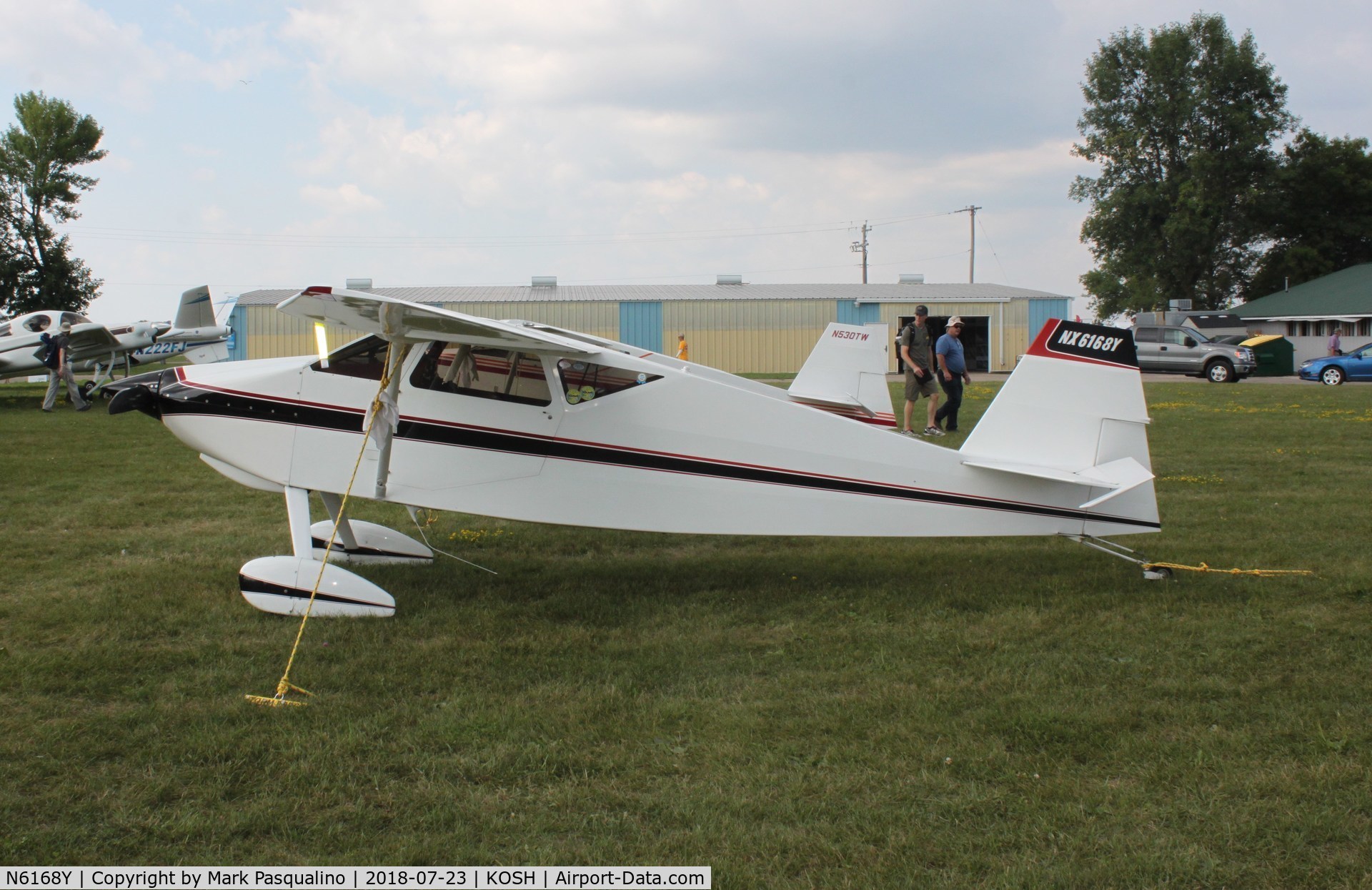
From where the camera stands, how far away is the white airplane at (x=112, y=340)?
21188 millimetres

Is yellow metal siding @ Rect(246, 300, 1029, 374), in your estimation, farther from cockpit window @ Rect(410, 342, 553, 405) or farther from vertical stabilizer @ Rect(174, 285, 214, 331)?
cockpit window @ Rect(410, 342, 553, 405)

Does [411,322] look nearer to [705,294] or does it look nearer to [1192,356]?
[1192,356]

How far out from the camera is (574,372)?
623cm

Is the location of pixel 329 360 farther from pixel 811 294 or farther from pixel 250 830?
pixel 811 294

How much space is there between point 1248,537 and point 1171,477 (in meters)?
3.12

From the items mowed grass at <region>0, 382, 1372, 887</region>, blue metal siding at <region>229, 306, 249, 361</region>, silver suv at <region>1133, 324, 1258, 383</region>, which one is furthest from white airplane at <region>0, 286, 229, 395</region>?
silver suv at <region>1133, 324, 1258, 383</region>

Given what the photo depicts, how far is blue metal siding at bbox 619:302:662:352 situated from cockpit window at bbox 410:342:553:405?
33.9 m

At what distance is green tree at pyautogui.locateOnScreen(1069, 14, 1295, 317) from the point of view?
5200 centimetres

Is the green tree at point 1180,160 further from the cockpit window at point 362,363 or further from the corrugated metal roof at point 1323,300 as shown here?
the cockpit window at point 362,363

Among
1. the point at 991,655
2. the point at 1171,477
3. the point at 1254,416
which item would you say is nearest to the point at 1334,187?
the point at 1254,416

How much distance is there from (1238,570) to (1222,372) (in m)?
26.5

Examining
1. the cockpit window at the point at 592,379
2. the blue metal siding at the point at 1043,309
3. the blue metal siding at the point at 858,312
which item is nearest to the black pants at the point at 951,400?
the cockpit window at the point at 592,379

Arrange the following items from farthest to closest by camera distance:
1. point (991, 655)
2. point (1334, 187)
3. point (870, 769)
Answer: point (1334, 187) → point (991, 655) → point (870, 769)

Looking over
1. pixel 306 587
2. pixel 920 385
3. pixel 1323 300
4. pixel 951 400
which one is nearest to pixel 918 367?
pixel 920 385
